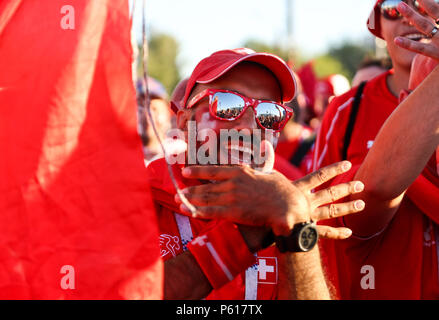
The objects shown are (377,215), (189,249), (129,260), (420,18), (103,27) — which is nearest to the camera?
(129,260)

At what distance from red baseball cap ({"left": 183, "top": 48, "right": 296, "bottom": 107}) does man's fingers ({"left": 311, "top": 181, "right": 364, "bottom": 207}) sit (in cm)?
62

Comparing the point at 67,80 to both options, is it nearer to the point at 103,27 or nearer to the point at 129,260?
the point at 103,27

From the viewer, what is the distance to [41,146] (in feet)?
5.42

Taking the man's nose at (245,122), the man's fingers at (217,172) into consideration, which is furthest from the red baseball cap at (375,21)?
the man's fingers at (217,172)

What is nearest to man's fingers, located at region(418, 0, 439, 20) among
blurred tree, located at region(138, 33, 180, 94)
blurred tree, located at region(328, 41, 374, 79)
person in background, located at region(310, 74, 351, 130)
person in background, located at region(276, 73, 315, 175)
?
person in background, located at region(276, 73, 315, 175)

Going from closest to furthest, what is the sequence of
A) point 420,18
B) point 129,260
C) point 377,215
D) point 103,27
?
point 129,260 < point 103,27 < point 420,18 < point 377,215

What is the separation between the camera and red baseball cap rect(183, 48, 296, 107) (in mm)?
2281

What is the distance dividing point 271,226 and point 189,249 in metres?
A: 0.26

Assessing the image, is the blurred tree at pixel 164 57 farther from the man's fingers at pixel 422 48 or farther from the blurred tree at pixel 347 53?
the man's fingers at pixel 422 48

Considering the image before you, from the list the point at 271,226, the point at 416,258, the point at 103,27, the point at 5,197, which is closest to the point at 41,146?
the point at 5,197

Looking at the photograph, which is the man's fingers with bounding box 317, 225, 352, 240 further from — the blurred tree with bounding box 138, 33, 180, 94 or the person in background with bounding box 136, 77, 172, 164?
the blurred tree with bounding box 138, 33, 180, 94

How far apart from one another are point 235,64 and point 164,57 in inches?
1688

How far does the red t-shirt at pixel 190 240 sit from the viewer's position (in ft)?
6.77

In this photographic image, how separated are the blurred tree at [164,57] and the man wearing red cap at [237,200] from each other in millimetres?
36380
